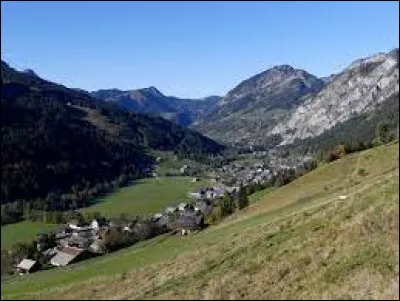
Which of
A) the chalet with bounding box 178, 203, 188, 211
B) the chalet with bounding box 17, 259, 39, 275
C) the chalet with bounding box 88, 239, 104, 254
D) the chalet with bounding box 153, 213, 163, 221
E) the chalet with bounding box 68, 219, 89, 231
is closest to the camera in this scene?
the chalet with bounding box 17, 259, 39, 275

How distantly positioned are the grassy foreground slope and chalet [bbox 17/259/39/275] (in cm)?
19

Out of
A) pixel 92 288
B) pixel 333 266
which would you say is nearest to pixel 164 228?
pixel 333 266

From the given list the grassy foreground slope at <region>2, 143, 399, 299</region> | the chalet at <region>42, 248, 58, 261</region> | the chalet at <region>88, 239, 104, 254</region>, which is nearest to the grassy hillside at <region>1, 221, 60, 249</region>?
the grassy foreground slope at <region>2, 143, 399, 299</region>

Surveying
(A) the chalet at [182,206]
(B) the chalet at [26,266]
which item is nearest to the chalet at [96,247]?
(B) the chalet at [26,266]

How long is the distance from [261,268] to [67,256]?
161 inches

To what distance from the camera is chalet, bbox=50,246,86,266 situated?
10.9 m

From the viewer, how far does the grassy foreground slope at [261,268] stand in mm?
10047

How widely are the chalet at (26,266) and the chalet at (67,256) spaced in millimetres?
980

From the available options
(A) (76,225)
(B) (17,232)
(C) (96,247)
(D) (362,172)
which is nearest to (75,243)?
(C) (96,247)

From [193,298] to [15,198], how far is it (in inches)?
114

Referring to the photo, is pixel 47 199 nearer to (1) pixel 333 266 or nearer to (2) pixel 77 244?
(2) pixel 77 244

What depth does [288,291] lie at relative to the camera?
1157 centimetres

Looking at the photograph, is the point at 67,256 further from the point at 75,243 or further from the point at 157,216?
the point at 157,216

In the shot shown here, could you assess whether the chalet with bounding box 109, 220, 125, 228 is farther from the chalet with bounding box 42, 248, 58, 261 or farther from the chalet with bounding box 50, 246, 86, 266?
the chalet with bounding box 42, 248, 58, 261
